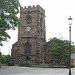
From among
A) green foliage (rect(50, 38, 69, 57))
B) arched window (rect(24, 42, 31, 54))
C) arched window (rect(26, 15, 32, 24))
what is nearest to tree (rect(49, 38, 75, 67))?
green foliage (rect(50, 38, 69, 57))

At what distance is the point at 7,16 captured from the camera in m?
31.0

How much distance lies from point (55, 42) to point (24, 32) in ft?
33.5

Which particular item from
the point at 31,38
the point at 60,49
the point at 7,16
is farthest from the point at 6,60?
the point at 7,16

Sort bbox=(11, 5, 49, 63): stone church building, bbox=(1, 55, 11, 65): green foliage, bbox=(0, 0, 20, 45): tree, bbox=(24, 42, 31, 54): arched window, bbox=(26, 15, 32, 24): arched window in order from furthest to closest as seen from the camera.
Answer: bbox=(26, 15, 32, 24): arched window → bbox=(24, 42, 31, 54): arched window → bbox=(11, 5, 49, 63): stone church building → bbox=(1, 55, 11, 65): green foliage → bbox=(0, 0, 20, 45): tree

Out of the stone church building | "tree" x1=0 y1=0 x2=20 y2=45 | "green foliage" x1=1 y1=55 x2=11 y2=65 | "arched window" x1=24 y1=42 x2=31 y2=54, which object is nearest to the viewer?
"tree" x1=0 y1=0 x2=20 y2=45

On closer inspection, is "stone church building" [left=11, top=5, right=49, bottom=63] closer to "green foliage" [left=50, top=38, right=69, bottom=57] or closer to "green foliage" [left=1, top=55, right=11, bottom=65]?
"green foliage" [left=1, top=55, right=11, bottom=65]

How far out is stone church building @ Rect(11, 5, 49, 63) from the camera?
3807 inches

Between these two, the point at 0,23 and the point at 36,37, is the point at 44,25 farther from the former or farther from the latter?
the point at 0,23

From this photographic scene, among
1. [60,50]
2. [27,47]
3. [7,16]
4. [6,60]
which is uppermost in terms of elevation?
[7,16]

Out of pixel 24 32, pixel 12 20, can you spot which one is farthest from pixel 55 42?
pixel 12 20

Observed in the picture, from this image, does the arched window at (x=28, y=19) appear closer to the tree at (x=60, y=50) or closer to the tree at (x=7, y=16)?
the tree at (x=60, y=50)

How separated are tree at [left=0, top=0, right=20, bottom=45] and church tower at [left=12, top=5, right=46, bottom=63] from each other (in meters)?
63.9

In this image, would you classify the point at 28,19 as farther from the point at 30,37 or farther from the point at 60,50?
the point at 60,50

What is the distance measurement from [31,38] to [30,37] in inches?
17.6
